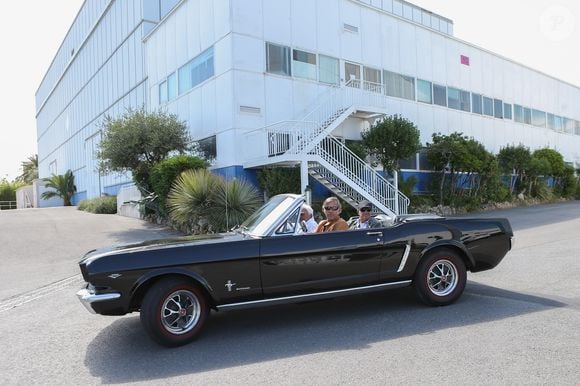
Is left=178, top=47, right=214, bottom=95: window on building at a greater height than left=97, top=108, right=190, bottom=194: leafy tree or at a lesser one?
greater

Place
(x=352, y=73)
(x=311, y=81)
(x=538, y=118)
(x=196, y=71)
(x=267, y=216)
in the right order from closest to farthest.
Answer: (x=267, y=216) → (x=311, y=81) → (x=196, y=71) → (x=352, y=73) → (x=538, y=118)

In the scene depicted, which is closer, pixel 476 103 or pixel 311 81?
pixel 311 81

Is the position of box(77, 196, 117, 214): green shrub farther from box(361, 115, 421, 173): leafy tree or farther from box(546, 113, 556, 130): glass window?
box(546, 113, 556, 130): glass window

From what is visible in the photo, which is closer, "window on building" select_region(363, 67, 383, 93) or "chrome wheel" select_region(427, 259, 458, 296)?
"chrome wheel" select_region(427, 259, 458, 296)

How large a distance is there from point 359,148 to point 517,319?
13.2 meters

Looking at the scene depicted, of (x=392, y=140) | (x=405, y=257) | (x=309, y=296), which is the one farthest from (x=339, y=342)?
(x=392, y=140)

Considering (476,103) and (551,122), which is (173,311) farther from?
(551,122)

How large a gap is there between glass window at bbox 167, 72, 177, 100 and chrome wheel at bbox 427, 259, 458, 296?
1796cm

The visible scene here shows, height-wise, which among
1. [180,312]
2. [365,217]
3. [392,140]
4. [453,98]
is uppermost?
[453,98]

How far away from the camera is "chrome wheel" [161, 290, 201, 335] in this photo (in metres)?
4.63

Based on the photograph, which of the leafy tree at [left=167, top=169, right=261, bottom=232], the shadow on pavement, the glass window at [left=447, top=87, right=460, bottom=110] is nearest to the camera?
the shadow on pavement

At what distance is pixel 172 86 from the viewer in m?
21.5

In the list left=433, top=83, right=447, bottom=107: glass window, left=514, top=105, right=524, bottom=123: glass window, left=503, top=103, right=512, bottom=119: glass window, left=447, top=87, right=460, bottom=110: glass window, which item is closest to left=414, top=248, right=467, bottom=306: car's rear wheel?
left=433, top=83, right=447, bottom=107: glass window

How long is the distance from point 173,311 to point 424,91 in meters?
21.2
